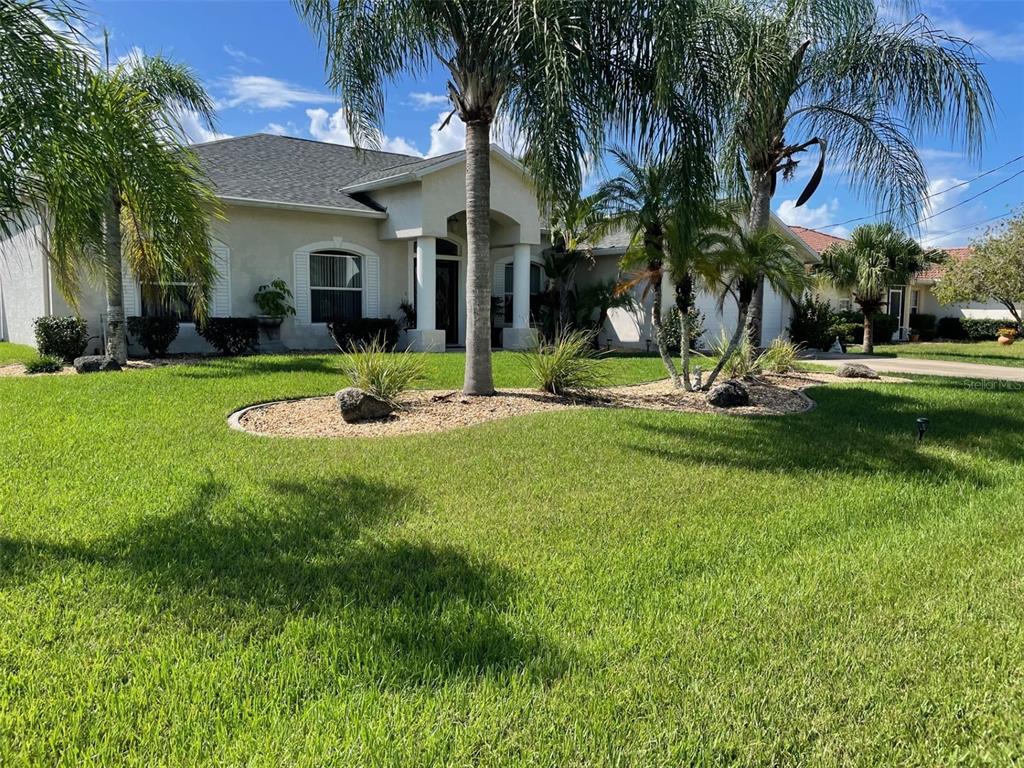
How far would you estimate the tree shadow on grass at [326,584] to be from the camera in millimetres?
3205

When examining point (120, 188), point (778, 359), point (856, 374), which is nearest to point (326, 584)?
point (120, 188)

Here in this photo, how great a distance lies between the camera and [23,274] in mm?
17828

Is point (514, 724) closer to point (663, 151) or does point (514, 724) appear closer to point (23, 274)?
point (663, 151)

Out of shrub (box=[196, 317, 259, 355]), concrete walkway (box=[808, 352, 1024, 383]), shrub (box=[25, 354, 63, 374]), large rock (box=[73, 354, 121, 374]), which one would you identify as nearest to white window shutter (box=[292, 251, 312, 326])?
shrub (box=[196, 317, 259, 355])

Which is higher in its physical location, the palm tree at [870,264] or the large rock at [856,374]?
the palm tree at [870,264]

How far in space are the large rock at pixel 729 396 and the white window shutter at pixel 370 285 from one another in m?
10.5

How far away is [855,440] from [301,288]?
13.7 metres

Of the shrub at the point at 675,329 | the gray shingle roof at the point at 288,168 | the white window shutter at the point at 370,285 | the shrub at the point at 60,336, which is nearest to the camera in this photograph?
the shrub at the point at 60,336

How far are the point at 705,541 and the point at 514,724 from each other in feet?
8.08

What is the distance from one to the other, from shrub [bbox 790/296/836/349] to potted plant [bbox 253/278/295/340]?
17855 mm

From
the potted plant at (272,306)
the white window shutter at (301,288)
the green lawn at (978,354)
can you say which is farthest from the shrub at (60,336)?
the green lawn at (978,354)

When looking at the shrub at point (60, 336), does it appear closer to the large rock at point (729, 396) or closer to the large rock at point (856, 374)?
the large rock at point (729, 396)

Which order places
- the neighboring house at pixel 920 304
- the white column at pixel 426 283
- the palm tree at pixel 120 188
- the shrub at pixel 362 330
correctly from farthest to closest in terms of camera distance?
the neighboring house at pixel 920 304
the white column at pixel 426 283
the shrub at pixel 362 330
the palm tree at pixel 120 188

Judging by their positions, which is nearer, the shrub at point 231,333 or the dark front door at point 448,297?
the shrub at point 231,333
